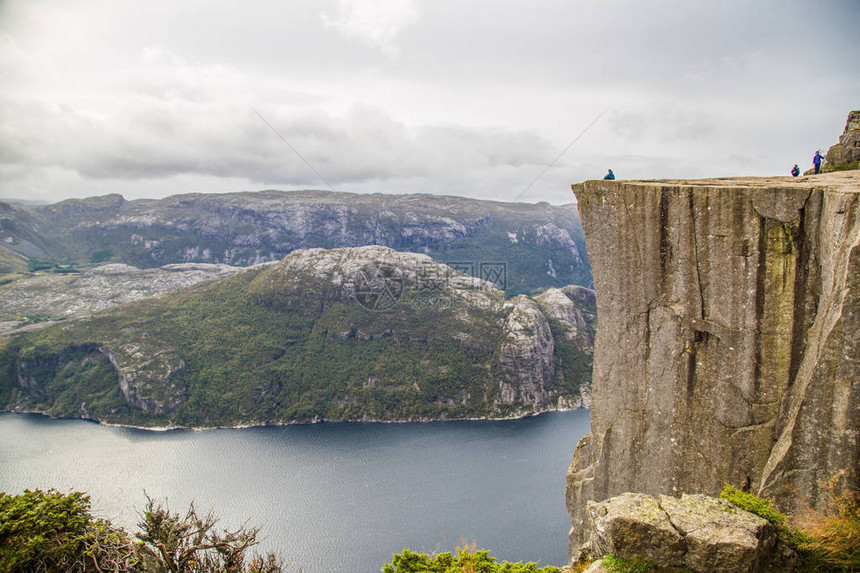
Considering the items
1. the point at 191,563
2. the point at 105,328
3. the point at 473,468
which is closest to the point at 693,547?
the point at 191,563

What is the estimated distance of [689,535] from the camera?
34.5 feet

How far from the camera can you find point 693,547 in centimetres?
1038

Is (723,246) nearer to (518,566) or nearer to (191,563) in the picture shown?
(518,566)

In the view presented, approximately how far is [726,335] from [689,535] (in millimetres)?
6332

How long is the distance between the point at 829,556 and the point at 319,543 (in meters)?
67.2

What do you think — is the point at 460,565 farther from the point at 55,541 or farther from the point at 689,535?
the point at 55,541

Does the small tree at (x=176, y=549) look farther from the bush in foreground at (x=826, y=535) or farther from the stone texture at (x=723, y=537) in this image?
the bush in foreground at (x=826, y=535)

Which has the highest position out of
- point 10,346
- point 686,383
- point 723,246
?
point 723,246

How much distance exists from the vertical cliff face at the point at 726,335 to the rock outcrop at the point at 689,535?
2987mm

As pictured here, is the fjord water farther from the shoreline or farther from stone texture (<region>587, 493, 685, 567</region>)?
stone texture (<region>587, 493, 685, 567</region>)

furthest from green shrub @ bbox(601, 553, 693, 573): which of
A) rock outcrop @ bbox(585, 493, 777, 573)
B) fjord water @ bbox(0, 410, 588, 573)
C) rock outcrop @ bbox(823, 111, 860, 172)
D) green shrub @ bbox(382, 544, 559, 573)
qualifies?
fjord water @ bbox(0, 410, 588, 573)

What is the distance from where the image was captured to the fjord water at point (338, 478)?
6719 cm

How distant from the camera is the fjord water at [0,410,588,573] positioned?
67.2 m

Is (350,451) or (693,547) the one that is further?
(350,451)
